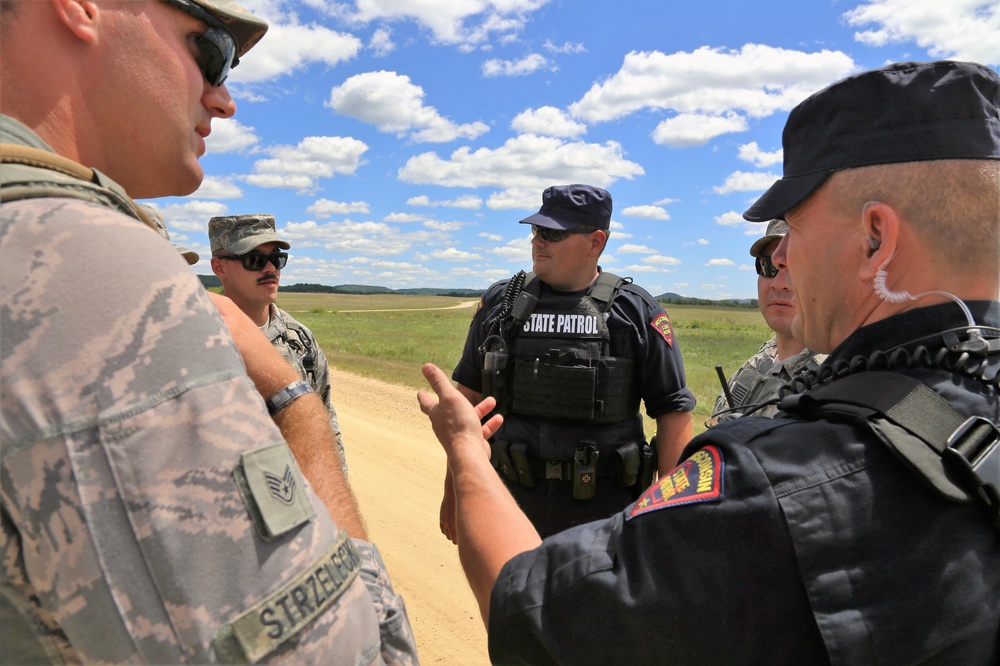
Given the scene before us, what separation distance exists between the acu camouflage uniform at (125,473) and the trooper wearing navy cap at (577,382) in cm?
285

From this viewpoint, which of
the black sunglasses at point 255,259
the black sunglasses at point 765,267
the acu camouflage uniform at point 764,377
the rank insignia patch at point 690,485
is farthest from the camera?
the black sunglasses at point 255,259

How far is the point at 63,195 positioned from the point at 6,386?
11.4 inches

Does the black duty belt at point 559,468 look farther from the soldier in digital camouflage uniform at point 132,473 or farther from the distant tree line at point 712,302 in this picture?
the distant tree line at point 712,302

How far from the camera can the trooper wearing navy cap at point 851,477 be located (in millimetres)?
1115

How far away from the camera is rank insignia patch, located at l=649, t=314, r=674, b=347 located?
3.77 metres

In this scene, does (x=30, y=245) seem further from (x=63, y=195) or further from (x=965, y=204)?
(x=965, y=204)

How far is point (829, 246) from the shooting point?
148 centimetres

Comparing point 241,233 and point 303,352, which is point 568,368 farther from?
point 241,233

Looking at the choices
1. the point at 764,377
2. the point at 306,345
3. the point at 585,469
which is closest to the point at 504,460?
the point at 585,469

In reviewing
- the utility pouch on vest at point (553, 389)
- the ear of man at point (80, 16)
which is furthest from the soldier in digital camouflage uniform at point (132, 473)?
the utility pouch on vest at point (553, 389)

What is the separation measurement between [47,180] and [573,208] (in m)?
3.32

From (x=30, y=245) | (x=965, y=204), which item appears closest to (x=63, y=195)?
(x=30, y=245)

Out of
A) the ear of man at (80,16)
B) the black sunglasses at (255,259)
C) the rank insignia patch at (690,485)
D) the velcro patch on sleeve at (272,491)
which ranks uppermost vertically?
the ear of man at (80,16)

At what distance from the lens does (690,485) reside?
128 centimetres
